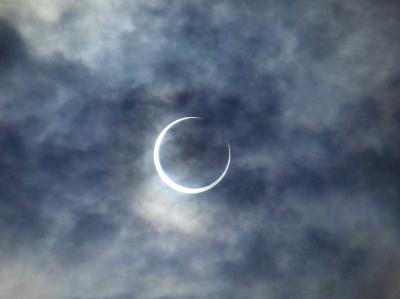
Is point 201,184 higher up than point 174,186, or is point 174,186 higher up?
point 201,184

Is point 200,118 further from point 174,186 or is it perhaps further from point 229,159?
point 174,186

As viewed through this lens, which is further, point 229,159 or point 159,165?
point 229,159

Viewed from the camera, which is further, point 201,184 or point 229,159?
point 201,184

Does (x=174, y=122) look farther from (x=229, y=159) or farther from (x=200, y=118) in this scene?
(x=229, y=159)

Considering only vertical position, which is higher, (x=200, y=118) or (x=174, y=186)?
(x=200, y=118)

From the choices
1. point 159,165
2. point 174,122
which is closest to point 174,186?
point 159,165

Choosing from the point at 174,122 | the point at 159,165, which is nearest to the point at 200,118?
the point at 174,122

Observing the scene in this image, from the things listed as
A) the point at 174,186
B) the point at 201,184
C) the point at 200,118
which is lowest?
the point at 174,186

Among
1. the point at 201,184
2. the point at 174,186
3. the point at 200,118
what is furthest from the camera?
the point at 201,184

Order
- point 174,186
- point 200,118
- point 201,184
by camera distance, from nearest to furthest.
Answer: point 174,186 → point 200,118 → point 201,184
